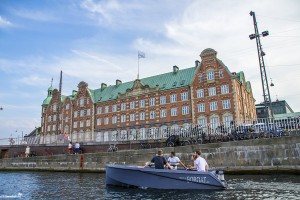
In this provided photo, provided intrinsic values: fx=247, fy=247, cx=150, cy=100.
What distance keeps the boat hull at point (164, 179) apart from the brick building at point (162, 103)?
1750cm

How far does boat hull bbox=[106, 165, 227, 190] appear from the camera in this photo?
13.3 m

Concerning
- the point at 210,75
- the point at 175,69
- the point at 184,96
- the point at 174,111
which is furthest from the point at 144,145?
the point at 175,69

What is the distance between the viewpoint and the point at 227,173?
19688 millimetres

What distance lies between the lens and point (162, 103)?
49.3 meters

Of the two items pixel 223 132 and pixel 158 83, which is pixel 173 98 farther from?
pixel 223 132

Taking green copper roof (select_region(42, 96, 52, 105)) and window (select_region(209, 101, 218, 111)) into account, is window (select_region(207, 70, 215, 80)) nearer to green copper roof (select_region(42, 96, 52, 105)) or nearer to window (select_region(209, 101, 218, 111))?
window (select_region(209, 101, 218, 111))

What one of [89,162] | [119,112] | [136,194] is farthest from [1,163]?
[136,194]

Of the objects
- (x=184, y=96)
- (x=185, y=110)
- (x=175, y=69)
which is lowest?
(x=185, y=110)

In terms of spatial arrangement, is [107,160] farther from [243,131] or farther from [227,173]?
[243,131]

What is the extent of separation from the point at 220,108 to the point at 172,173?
31207 mm

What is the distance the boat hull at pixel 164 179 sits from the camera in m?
13.3

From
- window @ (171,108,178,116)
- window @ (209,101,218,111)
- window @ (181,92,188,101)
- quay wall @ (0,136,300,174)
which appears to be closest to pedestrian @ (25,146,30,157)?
quay wall @ (0,136,300,174)

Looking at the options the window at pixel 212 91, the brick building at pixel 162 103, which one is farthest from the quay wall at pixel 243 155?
the window at pixel 212 91

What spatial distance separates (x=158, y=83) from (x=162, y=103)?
18.2 ft
